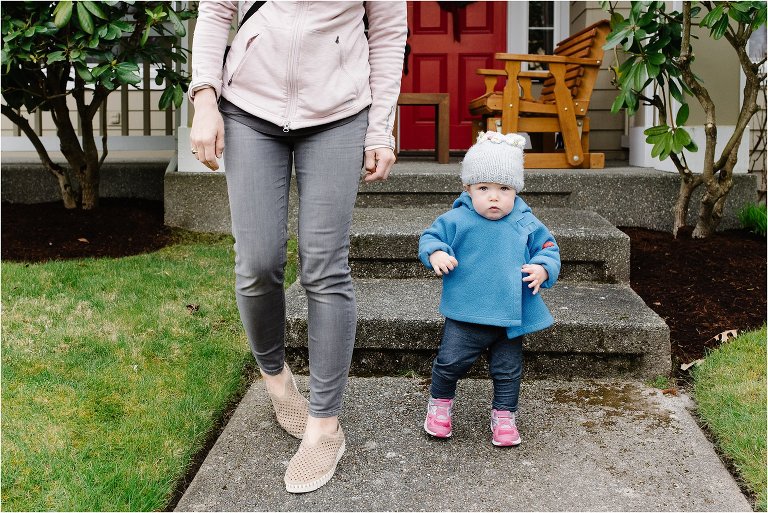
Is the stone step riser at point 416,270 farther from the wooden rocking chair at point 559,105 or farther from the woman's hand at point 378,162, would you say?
the wooden rocking chair at point 559,105

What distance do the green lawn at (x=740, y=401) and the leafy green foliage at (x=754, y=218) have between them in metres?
1.61

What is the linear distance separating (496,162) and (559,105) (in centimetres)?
348

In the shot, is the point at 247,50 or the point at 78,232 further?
the point at 78,232

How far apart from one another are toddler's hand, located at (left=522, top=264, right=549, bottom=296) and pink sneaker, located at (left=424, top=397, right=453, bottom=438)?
0.47 meters

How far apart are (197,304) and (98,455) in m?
1.46

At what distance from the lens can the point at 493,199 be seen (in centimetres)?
233

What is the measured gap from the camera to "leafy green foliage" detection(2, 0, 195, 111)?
4.15m

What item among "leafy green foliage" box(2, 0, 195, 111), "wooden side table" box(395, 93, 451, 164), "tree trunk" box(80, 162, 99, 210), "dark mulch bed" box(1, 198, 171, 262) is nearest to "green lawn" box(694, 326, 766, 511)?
"wooden side table" box(395, 93, 451, 164)

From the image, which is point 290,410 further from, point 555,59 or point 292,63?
point 555,59

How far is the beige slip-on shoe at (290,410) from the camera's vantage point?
2.42 metres

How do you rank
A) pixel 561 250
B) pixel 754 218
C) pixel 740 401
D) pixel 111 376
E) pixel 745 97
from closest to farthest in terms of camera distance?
pixel 740 401
pixel 111 376
pixel 561 250
pixel 745 97
pixel 754 218

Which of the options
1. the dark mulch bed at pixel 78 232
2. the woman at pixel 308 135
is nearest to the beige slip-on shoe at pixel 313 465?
the woman at pixel 308 135

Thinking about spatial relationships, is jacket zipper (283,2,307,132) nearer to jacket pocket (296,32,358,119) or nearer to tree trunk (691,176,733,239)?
jacket pocket (296,32,358,119)

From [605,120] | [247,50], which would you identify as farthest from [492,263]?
[605,120]
